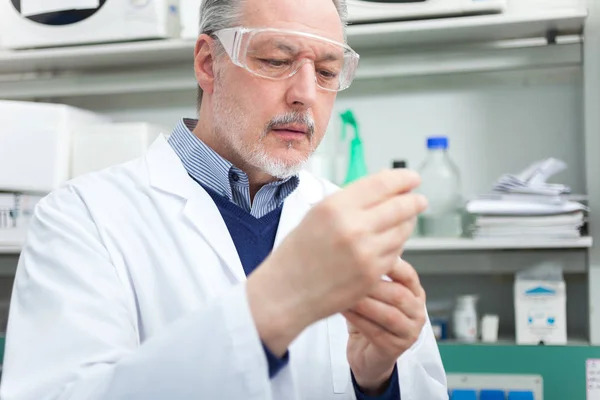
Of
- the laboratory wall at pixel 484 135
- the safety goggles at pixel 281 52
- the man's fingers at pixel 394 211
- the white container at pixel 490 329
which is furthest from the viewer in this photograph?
the laboratory wall at pixel 484 135

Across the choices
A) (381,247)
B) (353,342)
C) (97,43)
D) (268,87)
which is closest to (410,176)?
(381,247)

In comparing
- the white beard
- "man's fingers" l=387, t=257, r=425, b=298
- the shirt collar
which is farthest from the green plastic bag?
"man's fingers" l=387, t=257, r=425, b=298

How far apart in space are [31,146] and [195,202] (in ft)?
3.40

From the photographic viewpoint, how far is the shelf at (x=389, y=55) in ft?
6.06

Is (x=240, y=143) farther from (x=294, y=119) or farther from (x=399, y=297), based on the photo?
(x=399, y=297)

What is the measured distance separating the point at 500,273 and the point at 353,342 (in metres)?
1.23

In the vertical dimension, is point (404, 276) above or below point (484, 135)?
below

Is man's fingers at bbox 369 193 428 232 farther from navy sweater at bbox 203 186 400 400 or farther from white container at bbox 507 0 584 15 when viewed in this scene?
white container at bbox 507 0 584 15

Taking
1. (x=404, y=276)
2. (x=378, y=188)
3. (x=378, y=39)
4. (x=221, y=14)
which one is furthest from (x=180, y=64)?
(x=378, y=188)

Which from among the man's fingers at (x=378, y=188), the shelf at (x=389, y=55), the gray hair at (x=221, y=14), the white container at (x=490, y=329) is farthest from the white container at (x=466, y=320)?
the man's fingers at (x=378, y=188)

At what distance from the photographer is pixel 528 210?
1.80 m

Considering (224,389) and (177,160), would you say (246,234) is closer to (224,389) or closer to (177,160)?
(177,160)

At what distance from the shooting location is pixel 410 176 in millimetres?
708

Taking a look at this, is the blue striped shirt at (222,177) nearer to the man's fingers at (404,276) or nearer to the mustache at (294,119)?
the mustache at (294,119)
